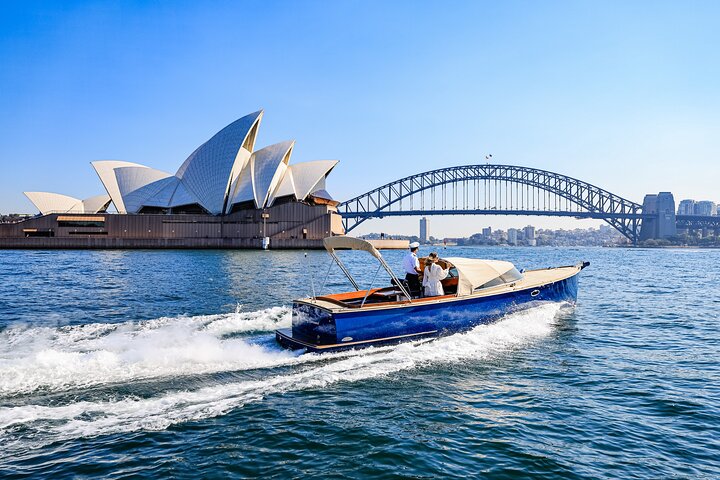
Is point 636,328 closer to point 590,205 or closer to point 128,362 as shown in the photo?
point 128,362

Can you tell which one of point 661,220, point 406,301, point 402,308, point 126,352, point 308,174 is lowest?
point 126,352

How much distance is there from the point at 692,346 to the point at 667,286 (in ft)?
61.4

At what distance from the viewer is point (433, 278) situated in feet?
37.7

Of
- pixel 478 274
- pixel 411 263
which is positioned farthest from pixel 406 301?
pixel 478 274

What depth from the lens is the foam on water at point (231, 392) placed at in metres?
6.20

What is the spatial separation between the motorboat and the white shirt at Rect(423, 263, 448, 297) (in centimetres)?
24

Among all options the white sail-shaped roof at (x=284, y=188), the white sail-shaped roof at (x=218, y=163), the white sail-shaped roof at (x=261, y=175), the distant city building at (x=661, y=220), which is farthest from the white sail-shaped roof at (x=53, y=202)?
the distant city building at (x=661, y=220)

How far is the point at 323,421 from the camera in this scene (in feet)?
22.1

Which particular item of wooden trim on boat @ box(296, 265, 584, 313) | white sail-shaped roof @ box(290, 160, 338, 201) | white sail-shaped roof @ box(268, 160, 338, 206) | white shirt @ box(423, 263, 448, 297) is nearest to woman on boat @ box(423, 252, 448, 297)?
white shirt @ box(423, 263, 448, 297)

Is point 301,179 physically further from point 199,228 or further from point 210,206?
point 199,228

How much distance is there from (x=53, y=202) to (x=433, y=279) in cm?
10070

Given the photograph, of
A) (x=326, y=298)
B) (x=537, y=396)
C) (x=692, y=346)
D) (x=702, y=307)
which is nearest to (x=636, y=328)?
(x=692, y=346)

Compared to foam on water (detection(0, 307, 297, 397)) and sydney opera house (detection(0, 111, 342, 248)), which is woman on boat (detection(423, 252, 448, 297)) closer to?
foam on water (detection(0, 307, 297, 397))

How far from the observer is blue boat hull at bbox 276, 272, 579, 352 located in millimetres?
9828
